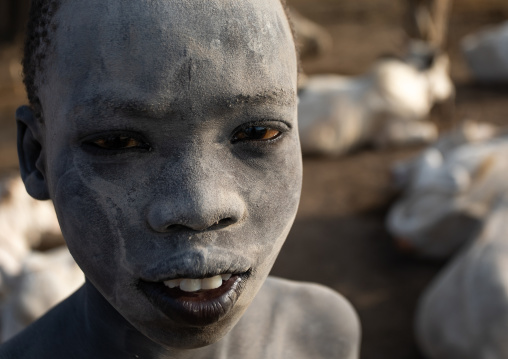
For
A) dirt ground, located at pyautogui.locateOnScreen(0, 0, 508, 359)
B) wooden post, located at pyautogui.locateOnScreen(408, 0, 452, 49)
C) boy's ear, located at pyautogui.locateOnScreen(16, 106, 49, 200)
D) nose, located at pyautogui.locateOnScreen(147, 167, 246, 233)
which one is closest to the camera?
nose, located at pyautogui.locateOnScreen(147, 167, 246, 233)

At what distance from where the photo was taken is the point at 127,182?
979 millimetres

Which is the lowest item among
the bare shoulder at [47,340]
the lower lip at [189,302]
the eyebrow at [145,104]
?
the bare shoulder at [47,340]

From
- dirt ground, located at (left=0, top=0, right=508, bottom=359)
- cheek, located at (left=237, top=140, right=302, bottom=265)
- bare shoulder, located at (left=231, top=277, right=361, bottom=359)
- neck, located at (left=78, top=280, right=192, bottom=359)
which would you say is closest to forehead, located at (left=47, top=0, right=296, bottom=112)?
cheek, located at (left=237, top=140, right=302, bottom=265)

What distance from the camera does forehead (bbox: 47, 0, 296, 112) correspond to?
0.95 meters

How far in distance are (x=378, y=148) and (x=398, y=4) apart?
418 cm

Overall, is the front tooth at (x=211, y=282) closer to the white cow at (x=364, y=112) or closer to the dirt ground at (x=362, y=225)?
the dirt ground at (x=362, y=225)

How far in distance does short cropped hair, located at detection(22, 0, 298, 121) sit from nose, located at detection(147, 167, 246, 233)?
0.94ft

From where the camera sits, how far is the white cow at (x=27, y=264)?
7.84 feet

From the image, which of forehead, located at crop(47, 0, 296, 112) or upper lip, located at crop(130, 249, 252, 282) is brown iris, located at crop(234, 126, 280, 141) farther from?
upper lip, located at crop(130, 249, 252, 282)

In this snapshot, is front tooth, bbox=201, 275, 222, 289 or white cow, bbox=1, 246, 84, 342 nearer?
front tooth, bbox=201, 275, 222, 289

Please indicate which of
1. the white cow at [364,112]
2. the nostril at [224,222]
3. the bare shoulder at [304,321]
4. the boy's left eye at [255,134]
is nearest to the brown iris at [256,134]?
the boy's left eye at [255,134]

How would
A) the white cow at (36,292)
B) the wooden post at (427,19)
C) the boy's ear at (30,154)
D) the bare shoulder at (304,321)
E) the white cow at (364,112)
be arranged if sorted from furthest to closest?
1. the wooden post at (427,19)
2. the white cow at (364,112)
3. the white cow at (36,292)
4. the bare shoulder at (304,321)
5. the boy's ear at (30,154)

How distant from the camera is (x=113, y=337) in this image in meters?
1.23

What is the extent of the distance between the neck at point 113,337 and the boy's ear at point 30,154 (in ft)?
0.64
